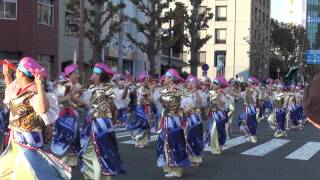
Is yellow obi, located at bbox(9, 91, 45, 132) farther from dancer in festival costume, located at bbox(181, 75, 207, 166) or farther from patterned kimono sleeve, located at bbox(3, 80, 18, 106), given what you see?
dancer in festival costume, located at bbox(181, 75, 207, 166)

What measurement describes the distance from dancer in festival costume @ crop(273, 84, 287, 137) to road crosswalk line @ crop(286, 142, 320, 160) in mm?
2223

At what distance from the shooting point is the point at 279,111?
18.6 metres

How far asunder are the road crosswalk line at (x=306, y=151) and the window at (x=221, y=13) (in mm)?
61025

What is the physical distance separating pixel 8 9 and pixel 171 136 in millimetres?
23511

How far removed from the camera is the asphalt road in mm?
9820

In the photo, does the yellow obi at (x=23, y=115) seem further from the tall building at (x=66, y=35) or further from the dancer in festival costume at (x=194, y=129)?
the tall building at (x=66, y=35)

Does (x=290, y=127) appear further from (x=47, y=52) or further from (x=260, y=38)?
(x=260, y=38)

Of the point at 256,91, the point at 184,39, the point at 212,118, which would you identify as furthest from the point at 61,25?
the point at 212,118

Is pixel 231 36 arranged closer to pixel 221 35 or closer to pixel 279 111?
pixel 221 35

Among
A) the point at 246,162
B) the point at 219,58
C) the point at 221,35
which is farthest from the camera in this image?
the point at 221,35

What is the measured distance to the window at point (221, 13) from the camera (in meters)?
76.1

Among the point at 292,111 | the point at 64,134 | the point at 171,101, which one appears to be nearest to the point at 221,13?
the point at 292,111

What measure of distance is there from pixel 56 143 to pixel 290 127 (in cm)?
1367

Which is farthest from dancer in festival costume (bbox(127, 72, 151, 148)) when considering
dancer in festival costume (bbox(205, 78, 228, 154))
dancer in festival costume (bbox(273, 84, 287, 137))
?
dancer in festival costume (bbox(273, 84, 287, 137))
